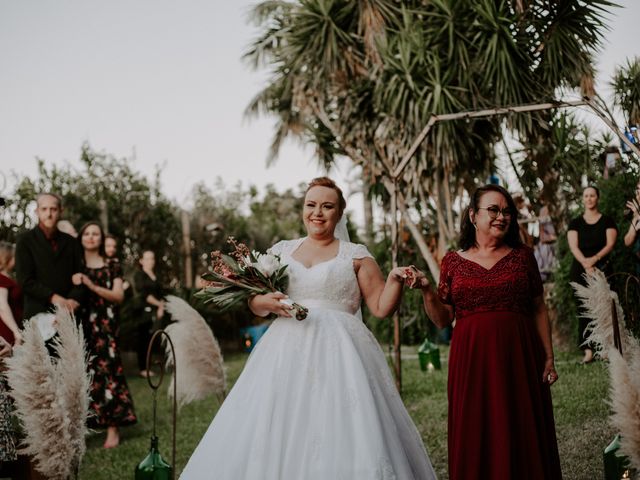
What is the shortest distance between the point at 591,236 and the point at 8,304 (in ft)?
18.8

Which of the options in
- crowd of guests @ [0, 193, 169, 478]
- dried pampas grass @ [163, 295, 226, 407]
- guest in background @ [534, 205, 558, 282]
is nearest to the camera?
dried pampas grass @ [163, 295, 226, 407]

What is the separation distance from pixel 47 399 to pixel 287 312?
117cm

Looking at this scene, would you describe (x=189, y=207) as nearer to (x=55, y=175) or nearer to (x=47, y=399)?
(x=55, y=175)

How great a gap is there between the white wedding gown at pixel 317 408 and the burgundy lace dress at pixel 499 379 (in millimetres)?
269

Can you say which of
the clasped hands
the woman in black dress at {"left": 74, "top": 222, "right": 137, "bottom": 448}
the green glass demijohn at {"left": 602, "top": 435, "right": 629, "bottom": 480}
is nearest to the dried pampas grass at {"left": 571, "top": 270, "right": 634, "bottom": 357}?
the green glass demijohn at {"left": 602, "top": 435, "right": 629, "bottom": 480}

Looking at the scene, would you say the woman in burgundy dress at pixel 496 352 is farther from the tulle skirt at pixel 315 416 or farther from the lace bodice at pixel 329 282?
the lace bodice at pixel 329 282

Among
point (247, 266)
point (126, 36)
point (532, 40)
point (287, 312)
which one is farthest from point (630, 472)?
point (126, 36)

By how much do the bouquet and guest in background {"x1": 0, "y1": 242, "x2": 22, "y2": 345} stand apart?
163 cm

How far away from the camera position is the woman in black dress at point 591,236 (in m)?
7.39

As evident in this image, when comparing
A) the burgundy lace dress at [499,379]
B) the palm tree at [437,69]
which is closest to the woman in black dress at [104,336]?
the burgundy lace dress at [499,379]

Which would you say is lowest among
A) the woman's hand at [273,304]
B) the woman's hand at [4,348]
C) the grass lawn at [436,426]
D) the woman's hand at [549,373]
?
the grass lawn at [436,426]

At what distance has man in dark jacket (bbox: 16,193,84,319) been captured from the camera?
5684 millimetres

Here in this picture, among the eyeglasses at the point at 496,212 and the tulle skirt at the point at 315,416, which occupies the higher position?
the eyeglasses at the point at 496,212

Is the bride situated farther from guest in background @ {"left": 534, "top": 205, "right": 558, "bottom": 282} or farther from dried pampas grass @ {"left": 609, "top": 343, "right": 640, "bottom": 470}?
guest in background @ {"left": 534, "top": 205, "right": 558, "bottom": 282}
